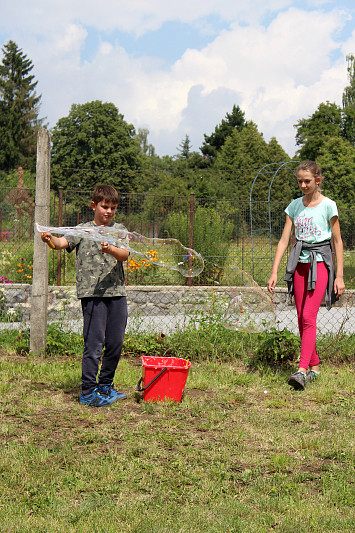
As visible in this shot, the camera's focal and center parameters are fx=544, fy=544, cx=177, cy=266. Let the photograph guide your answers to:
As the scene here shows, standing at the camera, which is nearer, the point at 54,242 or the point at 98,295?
the point at 54,242

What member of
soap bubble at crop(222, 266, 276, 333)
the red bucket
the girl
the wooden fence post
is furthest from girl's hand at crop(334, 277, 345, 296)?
the wooden fence post

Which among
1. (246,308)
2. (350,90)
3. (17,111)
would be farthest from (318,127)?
(246,308)

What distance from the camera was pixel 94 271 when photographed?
431 cm

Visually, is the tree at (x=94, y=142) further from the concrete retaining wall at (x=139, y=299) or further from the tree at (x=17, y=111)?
the concrete retaining wall at (x=139, y=299)

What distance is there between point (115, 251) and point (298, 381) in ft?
6.55

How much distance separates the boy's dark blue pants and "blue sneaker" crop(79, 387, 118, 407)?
4 cm

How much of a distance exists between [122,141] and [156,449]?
42.9 meters

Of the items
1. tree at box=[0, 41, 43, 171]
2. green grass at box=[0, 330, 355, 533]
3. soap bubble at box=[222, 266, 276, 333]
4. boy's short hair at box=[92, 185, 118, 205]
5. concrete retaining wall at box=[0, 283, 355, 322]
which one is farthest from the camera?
tree at box=[0, 41, 43, 171]

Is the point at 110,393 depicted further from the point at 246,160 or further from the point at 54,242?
the point at 246,160

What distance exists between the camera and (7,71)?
2302 inches

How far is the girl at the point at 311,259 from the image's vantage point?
4895 millimetres

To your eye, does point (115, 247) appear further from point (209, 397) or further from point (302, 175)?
point (302, 175)

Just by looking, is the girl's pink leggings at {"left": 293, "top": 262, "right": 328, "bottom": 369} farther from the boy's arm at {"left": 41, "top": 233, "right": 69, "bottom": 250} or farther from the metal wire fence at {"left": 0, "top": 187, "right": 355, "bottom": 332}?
the metal wire fence at {"left": 0, "top": 187, "right": 355, "bottom": 332}

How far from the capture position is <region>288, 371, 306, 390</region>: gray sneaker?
15.6 feet
